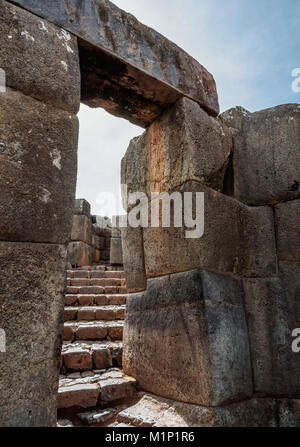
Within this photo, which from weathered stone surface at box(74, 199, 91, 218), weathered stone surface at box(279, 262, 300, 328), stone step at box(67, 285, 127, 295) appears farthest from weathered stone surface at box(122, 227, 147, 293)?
weathered stone surface at box(74, 199, 91, 218)

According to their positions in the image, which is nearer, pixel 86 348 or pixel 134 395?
pixel 134 395

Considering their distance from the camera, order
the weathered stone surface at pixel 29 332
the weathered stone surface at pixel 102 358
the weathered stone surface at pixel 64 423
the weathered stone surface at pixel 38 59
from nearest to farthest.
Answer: the weathered stone surface at pixel 29 332, the weathered stone surface at pixel 38 59, the weathered stone surface at pixel 64 423, the weathered stone surface at pixel 102 358

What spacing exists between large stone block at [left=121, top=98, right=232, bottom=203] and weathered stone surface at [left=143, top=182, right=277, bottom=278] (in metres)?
0.13

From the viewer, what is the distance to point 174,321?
199cm

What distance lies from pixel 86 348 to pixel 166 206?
158 centimetres

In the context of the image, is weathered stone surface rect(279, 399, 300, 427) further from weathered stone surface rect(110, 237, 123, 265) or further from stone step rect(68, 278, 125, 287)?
weathered stone surface rect(110, 237, 123, 265)

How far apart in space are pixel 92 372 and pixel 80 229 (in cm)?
686

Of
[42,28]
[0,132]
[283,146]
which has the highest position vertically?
[42,28]

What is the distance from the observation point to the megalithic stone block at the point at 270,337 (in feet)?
6.44

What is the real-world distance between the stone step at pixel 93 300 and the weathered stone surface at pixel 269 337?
8.70 ft

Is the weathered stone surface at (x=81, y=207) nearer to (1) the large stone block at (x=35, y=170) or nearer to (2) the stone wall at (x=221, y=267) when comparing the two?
(2) the stone wall at (x=221, y=267)

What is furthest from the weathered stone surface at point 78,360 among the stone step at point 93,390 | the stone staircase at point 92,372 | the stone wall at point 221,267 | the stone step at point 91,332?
the stone step at point 91,332
